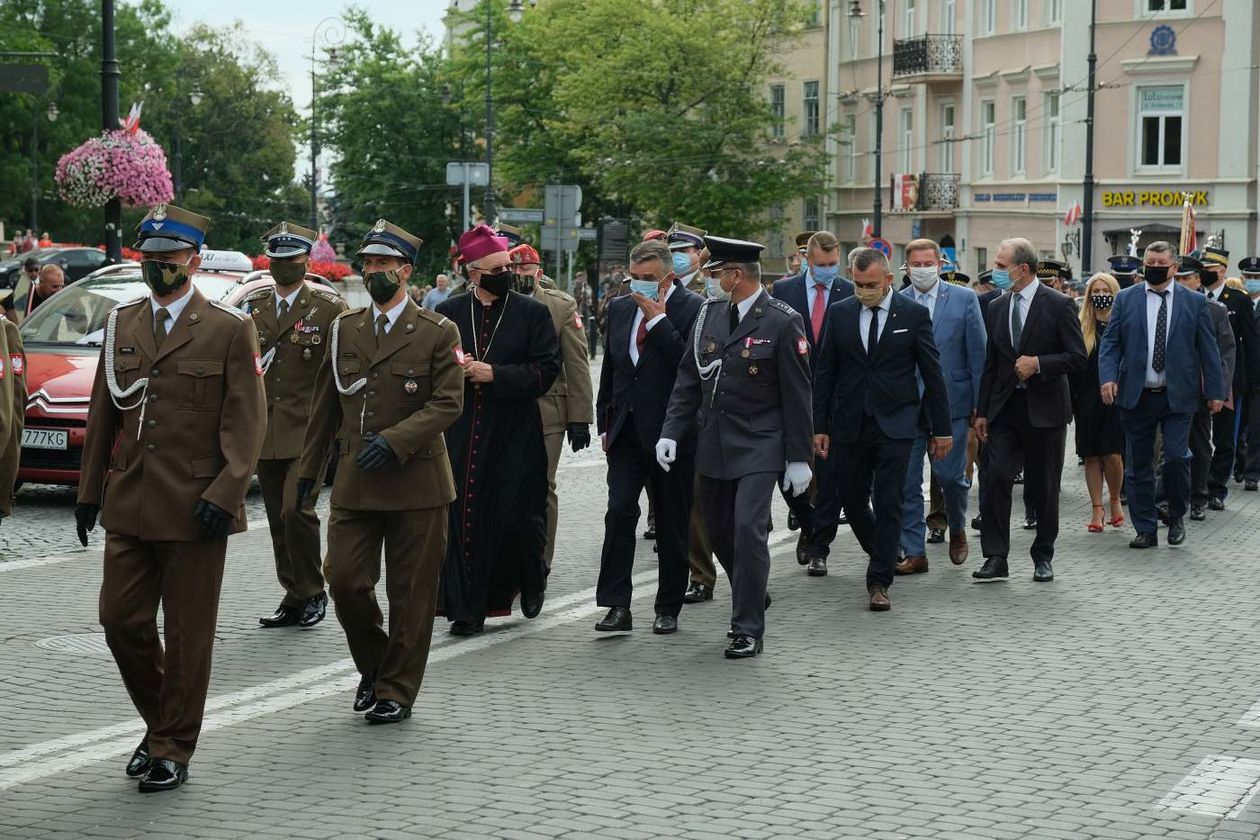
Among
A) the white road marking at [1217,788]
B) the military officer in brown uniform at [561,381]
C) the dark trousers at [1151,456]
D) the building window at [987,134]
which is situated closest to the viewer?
the white road marking at [1217,788]

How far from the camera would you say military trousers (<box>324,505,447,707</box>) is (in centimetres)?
797

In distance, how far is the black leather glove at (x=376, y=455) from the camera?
7812 millimetres

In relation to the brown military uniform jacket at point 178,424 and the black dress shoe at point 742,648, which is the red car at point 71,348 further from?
the brown military uniform jacket at point 178,424

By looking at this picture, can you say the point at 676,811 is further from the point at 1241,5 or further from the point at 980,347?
the point at 1241,5

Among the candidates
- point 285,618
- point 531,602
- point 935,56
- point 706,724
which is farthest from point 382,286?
point 935,56

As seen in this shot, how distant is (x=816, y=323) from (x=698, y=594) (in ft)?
8.23

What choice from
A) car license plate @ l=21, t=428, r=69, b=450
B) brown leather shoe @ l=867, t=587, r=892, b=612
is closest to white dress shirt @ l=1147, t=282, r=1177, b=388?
brown leather shoe @ l=867, t=587, r=892, b=612

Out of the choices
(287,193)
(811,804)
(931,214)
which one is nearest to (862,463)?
(811,804)

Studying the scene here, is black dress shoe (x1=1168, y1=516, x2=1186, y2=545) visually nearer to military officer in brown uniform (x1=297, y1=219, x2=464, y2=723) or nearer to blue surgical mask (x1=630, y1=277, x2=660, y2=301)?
blue surgical mask (x1=630, y1=277, x2=660, y2=301)

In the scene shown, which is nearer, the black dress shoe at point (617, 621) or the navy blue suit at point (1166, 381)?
the black dress shoe at point (617, 621)

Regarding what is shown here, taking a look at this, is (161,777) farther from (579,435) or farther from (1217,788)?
(579,435)

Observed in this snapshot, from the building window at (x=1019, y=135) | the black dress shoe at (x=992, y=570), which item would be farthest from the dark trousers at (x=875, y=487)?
the building window at (x=1019, y=135)

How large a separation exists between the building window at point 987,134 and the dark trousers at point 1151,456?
41.0m

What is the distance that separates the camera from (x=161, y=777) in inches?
273
